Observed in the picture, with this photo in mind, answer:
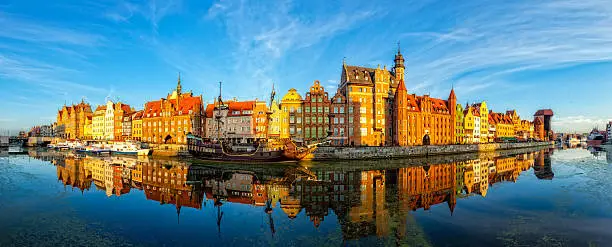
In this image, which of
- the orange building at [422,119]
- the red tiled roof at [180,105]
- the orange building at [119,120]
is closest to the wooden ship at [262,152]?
the red tiled roof at [180,105]

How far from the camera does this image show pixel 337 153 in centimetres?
5709

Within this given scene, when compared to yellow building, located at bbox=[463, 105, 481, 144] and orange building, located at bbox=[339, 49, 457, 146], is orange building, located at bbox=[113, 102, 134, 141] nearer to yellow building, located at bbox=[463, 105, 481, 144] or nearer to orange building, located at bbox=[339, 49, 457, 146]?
orange building, located at bbox=[339, 49, 457, 146]

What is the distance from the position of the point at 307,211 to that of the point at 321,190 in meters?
7.45

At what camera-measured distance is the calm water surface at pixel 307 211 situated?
52.2 ft

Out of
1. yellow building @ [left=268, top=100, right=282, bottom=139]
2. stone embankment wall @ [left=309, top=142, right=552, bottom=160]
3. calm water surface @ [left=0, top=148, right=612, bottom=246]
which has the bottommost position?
calm water surface @ [left=0, top=148, right=612, bottom=246]

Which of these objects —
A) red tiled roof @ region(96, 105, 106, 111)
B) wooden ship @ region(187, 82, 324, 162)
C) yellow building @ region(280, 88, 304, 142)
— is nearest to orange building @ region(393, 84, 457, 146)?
yellow building @ region(280, 88, 304, 142)

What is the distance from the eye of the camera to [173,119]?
80938mm

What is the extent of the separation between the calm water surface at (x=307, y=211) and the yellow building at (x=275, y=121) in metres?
29.1

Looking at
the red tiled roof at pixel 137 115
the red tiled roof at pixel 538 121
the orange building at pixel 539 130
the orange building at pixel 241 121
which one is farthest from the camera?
the red tiled roof at pixel 538 121

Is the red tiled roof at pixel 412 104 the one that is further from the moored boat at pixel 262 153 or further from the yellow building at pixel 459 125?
the moored boat at pixel 262 153

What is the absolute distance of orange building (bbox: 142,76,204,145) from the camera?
7831 cm

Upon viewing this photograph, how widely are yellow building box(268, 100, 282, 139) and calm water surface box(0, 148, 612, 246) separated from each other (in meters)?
29.1

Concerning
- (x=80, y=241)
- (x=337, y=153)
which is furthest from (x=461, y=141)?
(x=80, y=241)

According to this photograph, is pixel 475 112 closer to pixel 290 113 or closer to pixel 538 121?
pixel 290 113
